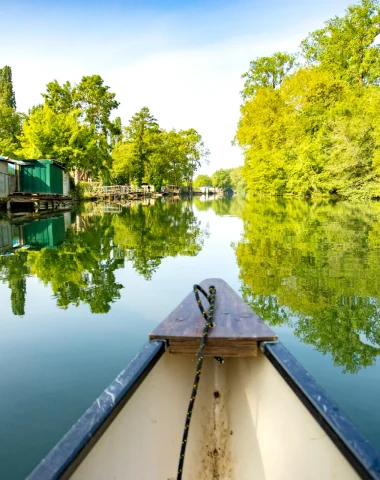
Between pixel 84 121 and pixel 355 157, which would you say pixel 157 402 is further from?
pixel 84 121

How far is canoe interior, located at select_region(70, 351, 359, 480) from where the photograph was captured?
5.56ft

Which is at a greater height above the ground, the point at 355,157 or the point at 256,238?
the point at 355,157

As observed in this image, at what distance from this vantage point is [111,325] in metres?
4.86

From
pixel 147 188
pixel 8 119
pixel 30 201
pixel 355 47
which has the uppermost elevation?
pixel 355 47

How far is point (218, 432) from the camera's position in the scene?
244 centimetres

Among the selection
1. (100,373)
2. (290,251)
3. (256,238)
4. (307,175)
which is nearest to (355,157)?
(307,175)

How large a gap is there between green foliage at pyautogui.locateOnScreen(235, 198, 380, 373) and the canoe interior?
5.58 feet

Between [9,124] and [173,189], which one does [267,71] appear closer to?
[9,124]

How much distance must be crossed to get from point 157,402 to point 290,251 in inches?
304

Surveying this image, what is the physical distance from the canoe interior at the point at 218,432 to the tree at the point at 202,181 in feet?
449

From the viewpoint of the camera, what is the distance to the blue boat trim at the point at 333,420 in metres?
1.33

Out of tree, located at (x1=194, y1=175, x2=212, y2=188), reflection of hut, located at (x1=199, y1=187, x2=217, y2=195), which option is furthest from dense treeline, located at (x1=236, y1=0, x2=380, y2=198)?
tree, located at (x1=194, y1=175, x2=212, y2=188)

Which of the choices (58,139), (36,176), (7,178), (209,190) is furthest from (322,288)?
(209,190)

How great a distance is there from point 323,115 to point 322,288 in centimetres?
2909
